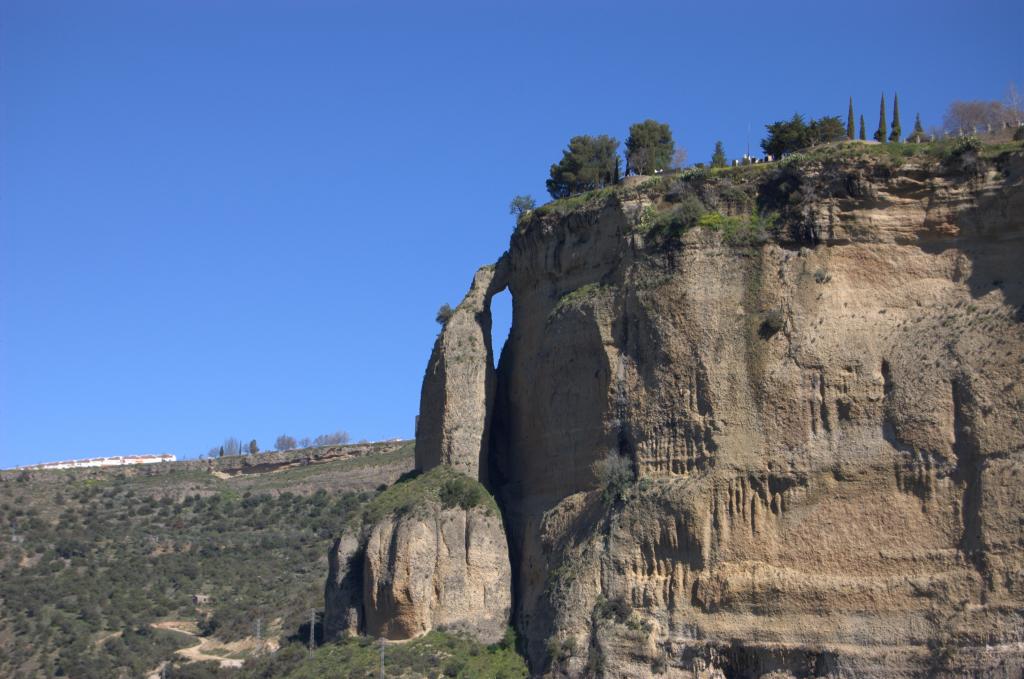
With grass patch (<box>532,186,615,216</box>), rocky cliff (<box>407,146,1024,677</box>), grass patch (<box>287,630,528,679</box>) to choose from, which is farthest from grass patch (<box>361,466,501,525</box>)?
grass patch (<box>532,186,615,216</box>)

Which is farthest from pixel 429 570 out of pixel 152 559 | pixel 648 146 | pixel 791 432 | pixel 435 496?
pixel 152 559

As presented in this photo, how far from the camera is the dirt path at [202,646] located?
62.6 metres

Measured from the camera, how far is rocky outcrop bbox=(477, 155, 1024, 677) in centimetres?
4172

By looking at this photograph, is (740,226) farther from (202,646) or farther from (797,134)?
(202,646)

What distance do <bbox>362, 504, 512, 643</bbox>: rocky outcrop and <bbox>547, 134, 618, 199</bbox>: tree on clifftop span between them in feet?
38.2

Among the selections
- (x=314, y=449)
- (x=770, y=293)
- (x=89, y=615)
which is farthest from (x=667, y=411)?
(x=314, y=449)

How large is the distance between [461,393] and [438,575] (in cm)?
539

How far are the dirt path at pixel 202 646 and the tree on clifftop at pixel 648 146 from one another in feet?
66.7

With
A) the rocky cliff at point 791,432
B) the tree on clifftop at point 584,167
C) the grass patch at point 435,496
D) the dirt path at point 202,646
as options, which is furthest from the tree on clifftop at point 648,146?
the dirt path at point 202,646

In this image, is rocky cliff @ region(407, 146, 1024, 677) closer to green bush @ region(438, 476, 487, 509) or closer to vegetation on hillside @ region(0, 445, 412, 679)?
green bush @ region(438, 476, 487, 509)

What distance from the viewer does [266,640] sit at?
62.5 m

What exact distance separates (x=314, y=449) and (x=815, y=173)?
137ft

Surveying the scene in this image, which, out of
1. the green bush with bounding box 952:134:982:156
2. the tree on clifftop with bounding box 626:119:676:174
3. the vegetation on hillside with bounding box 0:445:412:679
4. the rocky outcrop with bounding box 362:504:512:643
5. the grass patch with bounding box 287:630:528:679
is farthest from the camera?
the vegetation on hillside with bounding box 0:445:412:679

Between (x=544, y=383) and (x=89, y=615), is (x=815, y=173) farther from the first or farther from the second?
(x=89, y=615)
